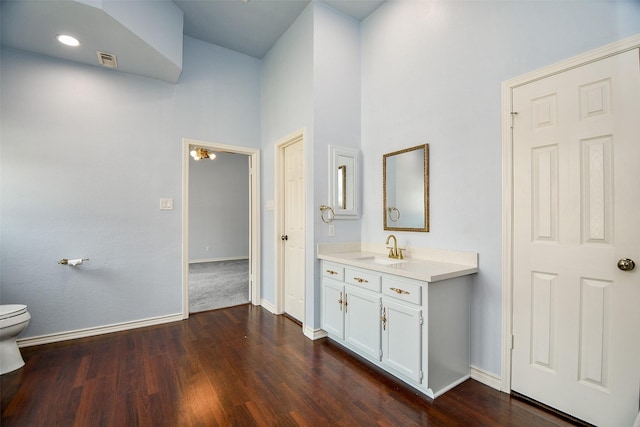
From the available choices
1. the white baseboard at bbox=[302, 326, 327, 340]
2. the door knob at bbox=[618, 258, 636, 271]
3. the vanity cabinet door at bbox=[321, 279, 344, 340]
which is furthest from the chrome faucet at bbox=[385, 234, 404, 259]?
the door knob at bbox=[618, 258, 636, 271]

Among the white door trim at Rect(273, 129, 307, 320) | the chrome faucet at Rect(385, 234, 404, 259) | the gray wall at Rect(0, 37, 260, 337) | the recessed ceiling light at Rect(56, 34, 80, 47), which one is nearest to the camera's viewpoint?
the recessed ceiling light at Rect(56, 34, 80, 47)

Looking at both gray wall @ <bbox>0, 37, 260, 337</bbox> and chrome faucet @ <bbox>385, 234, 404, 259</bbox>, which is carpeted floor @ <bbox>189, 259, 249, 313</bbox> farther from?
chrome faucet @ <bbox>385, 234, 404, 259</bbox>

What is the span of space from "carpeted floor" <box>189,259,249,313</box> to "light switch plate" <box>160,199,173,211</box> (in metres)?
1.33

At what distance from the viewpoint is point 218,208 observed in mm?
7707

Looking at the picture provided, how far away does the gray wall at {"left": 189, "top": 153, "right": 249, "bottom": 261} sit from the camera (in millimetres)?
7375

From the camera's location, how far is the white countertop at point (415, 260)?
1.98m

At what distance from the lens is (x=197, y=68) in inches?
140

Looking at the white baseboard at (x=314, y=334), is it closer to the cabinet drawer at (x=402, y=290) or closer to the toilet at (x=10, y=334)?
the cabinet drawer at (x=402, y=290)

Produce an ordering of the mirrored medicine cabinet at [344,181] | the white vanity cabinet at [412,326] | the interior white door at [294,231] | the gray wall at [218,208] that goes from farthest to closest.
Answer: the gray wall at [218,208] → the interior white door at [294,231] → the mirrored medicine cabinet at [344,181] → the white vanity cabinet at [412,326]

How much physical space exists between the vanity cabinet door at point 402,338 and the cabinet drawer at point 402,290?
5 centimetres

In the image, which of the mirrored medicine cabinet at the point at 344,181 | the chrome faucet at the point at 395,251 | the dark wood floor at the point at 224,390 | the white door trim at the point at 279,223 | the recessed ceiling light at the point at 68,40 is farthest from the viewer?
the white door trim at the point at 279,223

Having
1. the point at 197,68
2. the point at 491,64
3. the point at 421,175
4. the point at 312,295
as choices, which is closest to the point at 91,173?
the point at 197,68

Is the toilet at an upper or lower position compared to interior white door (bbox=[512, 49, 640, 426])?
lower

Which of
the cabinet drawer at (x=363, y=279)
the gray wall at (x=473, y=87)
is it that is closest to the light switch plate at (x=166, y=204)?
the cabinet drawer at (x=363, y=279)
